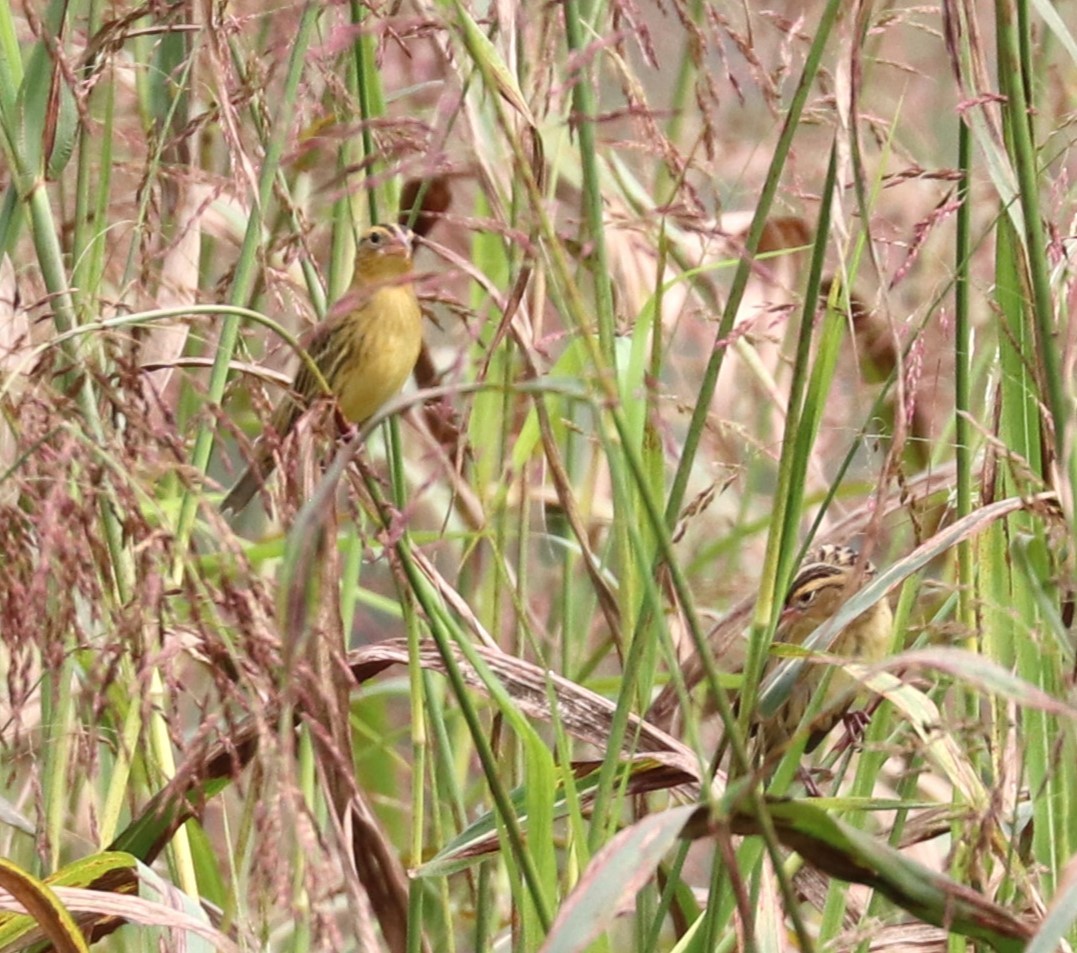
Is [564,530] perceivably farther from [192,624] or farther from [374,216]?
[192,624]

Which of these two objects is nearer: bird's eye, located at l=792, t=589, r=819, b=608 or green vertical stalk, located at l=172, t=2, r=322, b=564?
green vertical stalk, located at l=172, t=2, r=322, b=564

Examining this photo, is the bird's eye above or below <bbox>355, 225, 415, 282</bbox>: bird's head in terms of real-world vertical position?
below

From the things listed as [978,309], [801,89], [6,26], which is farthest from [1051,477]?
[978,309]

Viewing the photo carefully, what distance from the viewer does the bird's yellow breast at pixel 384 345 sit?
2.04m

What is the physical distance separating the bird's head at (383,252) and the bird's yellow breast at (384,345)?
0.04 metres

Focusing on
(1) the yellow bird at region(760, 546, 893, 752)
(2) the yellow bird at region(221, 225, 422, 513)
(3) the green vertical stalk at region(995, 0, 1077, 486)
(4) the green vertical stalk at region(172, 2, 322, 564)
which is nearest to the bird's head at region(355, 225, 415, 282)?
(2) the yellow bird at region(221, 225, 422, 513)

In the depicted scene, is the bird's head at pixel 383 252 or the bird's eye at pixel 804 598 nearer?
the bird's head at pixel 383 252

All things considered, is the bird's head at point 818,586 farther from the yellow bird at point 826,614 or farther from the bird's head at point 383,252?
the bird's head at point 383,252

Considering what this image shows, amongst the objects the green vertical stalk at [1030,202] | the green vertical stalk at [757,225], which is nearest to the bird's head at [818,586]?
the green vertical stalk at [757,225]

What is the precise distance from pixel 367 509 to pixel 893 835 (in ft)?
1.60

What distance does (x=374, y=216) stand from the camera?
1.33 meters

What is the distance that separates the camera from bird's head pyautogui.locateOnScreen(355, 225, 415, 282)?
4.74 feet

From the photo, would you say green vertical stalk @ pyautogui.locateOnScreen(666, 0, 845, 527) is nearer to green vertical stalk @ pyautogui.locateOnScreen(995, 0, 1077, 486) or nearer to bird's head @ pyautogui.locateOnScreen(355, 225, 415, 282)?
green vertical stalk @ pyautogui.locateOnScreen(995, 0, 1077, 486)

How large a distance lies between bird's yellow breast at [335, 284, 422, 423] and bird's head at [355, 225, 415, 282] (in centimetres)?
4
